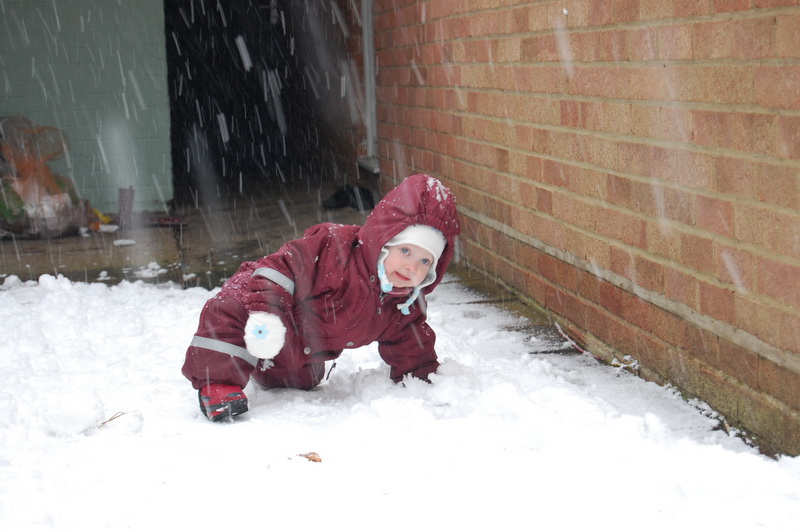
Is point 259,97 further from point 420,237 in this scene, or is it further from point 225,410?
point 225,410

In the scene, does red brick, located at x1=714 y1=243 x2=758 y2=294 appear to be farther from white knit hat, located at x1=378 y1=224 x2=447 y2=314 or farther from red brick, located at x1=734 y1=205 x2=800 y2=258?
white knit hat, located at x1=378 y1=224 x2=447 y2=314

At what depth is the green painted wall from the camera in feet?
26.2

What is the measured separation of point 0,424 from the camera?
9.87 feet

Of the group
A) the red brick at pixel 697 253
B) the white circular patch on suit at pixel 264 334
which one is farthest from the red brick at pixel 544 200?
the white circular patch on suit at pixel 264 334

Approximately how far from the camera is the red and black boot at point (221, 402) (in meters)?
3.06

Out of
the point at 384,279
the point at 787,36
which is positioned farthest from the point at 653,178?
the point at 384,279

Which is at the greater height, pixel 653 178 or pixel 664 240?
pixel 653 178

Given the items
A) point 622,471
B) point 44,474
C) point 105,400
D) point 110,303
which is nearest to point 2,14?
point 110,303

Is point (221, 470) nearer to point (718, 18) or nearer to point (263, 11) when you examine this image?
point (718, 18)

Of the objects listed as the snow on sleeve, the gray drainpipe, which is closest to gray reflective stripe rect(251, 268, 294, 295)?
the snow on sleeve

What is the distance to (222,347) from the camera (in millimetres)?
3172

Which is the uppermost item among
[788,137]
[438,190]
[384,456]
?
[788,137]

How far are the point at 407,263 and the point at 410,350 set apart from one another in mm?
456

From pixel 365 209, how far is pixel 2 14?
371 cm
